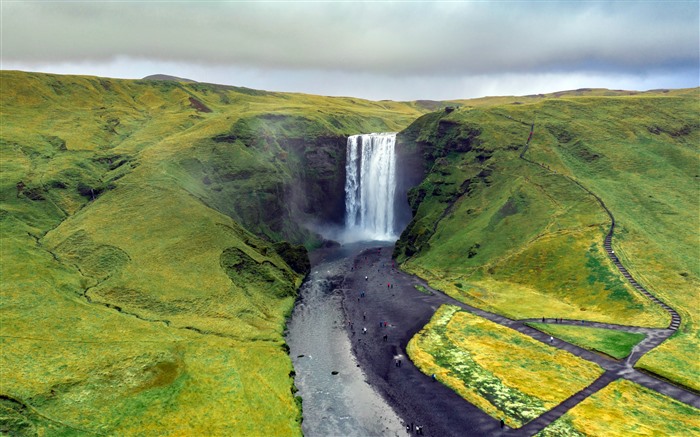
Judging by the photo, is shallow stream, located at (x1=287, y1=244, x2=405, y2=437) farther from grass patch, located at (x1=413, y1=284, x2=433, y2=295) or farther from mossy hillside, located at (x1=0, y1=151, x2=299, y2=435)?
grass patch, located at (x1=413, y1=284, x2=433, y2=295)

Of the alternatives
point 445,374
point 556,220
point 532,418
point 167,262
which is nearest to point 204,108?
point 167,262

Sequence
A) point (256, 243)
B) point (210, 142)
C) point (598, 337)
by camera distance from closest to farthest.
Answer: point (598, 337), point (256, 243), point (210, 142)

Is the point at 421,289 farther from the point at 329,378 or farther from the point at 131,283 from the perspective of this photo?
the point at 131,283

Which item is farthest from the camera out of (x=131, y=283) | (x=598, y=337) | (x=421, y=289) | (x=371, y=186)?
(x=371, y=186)

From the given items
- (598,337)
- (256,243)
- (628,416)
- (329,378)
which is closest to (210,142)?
(256,243)

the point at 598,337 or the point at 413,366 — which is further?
the point at 413,366

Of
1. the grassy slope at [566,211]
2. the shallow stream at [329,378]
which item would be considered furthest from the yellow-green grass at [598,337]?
the shallow stream at [329,378]

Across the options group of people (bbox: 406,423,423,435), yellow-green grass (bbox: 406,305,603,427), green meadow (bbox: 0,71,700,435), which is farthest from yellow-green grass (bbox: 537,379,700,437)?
group of people (bbox: 406,423,423,435)

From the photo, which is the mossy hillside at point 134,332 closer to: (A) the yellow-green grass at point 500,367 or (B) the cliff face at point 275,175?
(A) the yellow-green grass at point 500,367

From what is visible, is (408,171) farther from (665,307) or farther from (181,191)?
(665,307)
